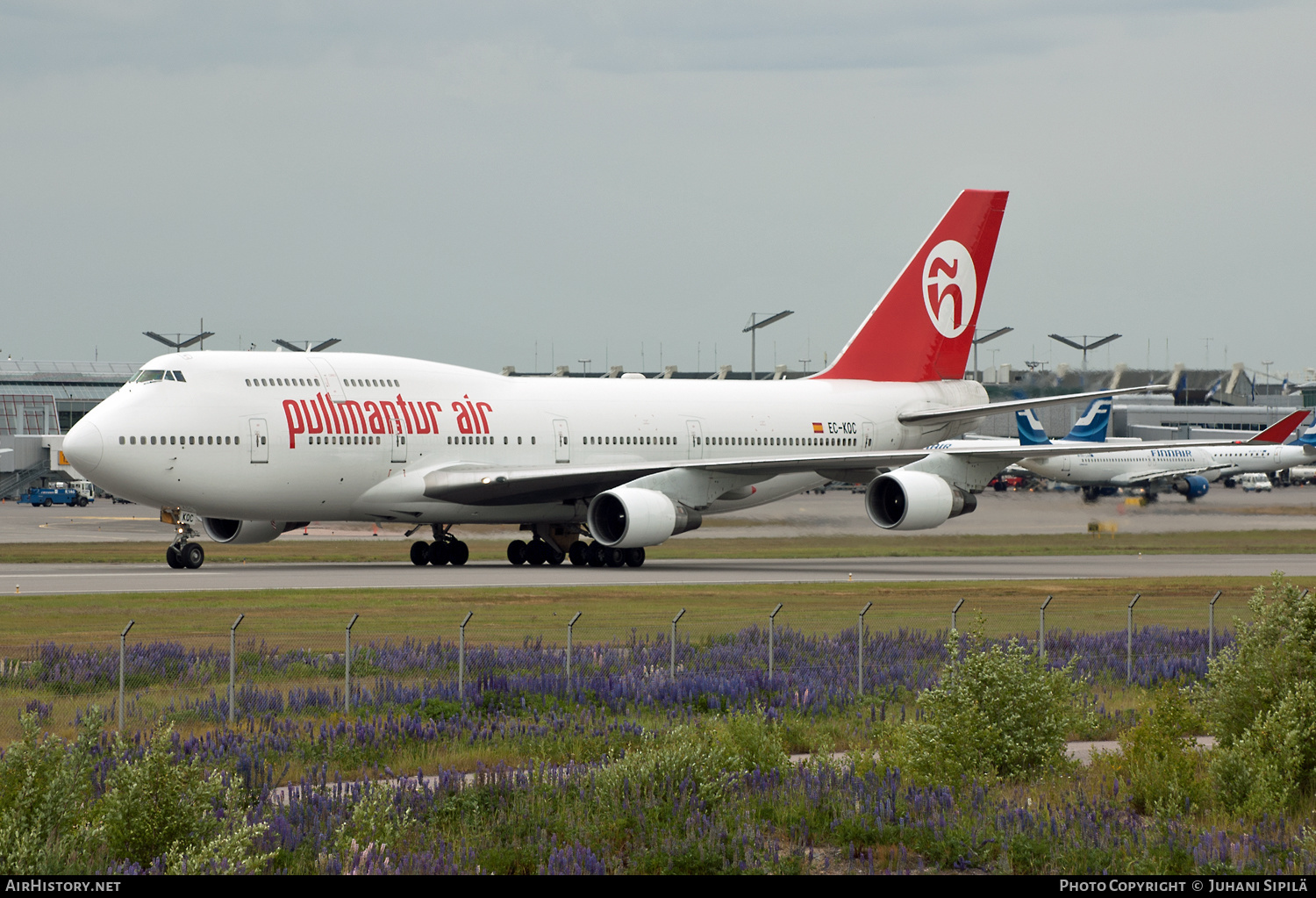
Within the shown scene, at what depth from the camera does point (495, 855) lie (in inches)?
412

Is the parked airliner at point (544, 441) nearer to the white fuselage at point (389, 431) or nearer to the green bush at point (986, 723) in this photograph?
the white fuselage at point (389, 431)

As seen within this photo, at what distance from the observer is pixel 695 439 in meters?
45.4

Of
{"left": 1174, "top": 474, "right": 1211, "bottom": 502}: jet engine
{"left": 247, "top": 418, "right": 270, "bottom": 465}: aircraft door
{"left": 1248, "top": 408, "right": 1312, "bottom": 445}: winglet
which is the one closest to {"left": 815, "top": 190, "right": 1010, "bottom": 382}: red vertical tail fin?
{"left": 1248, "top": 408, "right": 1312, "bottom": 445}: winglet

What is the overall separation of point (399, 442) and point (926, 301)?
767 inches

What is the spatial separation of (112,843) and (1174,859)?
23.9 feet

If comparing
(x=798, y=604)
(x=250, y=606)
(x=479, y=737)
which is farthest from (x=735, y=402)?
(x=479, y=737)

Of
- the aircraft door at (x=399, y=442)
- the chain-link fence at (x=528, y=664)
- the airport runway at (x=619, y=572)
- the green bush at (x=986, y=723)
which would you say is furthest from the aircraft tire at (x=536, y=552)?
the green bush at (x=986, y=723)

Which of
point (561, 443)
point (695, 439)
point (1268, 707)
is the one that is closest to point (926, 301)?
point (695, 439)

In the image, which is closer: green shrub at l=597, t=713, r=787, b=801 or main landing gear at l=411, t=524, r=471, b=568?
green shrub at l=597, t=713, r=787, b=801

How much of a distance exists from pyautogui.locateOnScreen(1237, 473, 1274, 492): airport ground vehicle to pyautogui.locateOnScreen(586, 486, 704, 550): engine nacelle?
8221 centimetres

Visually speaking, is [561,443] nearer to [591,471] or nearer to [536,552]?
[591,471]

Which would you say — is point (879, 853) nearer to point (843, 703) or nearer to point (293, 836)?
point (293, 836)

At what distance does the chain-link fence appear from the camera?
18078 millimetres

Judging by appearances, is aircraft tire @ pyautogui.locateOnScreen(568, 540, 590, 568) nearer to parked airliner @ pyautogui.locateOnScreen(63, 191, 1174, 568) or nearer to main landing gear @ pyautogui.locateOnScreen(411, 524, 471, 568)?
parked airliner @ pyautogui.locateOnScreen(63, 191, 1174, 568)
